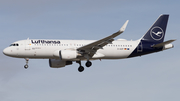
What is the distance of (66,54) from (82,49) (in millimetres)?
2167

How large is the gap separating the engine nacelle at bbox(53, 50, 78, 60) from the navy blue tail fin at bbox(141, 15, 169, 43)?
10906 mm

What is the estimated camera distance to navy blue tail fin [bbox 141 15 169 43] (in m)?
51.4

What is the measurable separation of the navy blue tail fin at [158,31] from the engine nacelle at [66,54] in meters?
10.9

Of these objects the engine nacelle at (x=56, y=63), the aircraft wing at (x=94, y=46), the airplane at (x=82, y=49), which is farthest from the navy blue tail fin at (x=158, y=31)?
the engine nacelle at (x=56, y=63)

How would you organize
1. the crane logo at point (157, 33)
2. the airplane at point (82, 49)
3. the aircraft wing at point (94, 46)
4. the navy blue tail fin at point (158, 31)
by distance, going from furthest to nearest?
the crane logo at point (157, 33)
the navy blue tail fin at point (158, 31)
the airplane at point (82, 49)
the aircraft wing at point (94, 46)

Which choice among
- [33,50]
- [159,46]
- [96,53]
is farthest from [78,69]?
[159,46]

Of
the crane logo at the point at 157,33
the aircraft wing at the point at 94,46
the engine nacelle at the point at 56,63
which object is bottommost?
the engine nacelle at the point at 56,63

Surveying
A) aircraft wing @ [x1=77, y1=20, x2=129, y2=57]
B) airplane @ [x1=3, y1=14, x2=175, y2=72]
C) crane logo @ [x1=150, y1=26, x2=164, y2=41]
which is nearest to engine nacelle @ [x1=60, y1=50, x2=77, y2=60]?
airplane @ [x1=3, y1=14, x2=175, y2=72]

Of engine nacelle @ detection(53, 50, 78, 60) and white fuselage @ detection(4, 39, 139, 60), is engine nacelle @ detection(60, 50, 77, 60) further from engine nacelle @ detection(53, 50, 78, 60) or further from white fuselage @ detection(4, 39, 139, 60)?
white fuselage @ detection(4, 39, 139, 60)

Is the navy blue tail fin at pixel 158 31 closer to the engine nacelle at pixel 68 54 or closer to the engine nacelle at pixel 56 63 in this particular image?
the engine nacelle at pixel 68 54

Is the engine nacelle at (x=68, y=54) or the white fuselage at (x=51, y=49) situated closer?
the engine nacelle at (x=68, y=54)

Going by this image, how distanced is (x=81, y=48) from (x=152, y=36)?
11569 millimetres

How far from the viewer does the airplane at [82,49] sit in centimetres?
4588

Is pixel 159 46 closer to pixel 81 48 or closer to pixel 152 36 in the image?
pixel 152 36
